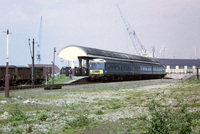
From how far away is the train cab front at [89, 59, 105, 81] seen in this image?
39.4 m

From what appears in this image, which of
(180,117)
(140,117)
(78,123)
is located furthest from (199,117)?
(78,123)

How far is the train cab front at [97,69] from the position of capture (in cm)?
3942

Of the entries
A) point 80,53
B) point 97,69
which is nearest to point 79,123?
point 97,69

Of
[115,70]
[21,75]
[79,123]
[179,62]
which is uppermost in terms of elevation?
[179,62]

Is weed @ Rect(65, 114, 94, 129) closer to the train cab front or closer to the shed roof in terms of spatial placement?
the train cab front

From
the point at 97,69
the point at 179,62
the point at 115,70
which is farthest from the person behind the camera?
the point at 179,62

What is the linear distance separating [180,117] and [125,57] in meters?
46.9

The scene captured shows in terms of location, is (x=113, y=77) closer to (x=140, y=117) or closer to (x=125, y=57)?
(x=125, y=57)

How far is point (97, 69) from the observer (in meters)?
40.0

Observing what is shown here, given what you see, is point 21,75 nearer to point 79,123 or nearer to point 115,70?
point 115,70

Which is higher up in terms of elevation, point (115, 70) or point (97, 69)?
point (97, 69)

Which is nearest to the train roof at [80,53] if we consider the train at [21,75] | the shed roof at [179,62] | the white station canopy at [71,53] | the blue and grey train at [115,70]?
the white station canopy at [71,53]

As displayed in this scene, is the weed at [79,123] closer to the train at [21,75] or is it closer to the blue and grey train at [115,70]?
the train at [21,75]

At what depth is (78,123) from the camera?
758 centimetres
